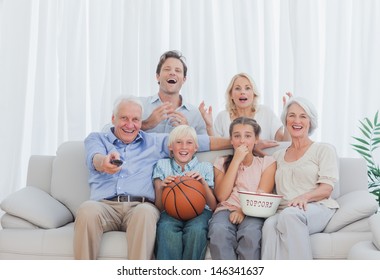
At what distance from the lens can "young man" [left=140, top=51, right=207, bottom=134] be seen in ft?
11.5

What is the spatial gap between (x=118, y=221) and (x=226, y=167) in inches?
26.7

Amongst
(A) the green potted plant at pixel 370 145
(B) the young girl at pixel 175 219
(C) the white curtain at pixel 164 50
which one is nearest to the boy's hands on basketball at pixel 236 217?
(B) the young girl at pixel 175 219

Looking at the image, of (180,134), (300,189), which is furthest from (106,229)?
(300,189)

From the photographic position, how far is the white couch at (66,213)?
8.68 ft

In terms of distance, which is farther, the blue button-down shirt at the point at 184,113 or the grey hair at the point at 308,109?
the blue button-down shirt at the point at 184,113

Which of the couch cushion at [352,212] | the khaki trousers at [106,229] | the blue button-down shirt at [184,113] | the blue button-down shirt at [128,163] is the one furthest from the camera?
the blue button-down shirt at [184,113]

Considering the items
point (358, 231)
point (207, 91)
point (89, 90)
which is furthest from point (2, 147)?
point (358, 231)

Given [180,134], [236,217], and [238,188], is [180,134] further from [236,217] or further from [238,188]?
[236,217]

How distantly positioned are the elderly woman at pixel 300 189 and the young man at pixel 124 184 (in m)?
0.42

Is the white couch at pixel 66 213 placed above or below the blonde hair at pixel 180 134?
below

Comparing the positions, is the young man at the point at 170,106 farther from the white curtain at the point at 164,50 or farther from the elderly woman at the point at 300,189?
the elderly woman at the point at 300,189

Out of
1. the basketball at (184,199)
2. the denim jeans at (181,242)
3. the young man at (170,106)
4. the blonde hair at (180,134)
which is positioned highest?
the young man at (170,106)

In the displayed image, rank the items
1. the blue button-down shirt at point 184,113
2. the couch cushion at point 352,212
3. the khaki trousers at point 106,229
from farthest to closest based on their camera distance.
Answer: the blue button-down shirt at point 184,113, the couch cushion at point 352,212, the khaki trousers at point 106,229

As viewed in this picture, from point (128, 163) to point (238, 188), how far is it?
63 centimetres
